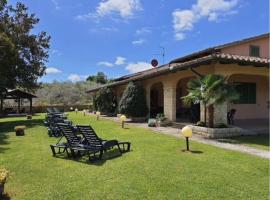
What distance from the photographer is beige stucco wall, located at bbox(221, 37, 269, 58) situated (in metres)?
17.2

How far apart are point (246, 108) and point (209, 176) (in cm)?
1220

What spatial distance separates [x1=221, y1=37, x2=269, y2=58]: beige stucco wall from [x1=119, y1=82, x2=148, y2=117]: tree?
6406 mm

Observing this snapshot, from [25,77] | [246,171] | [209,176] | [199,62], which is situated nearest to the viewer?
[209,176]

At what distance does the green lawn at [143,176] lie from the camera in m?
5.58

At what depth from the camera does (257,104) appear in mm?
18078

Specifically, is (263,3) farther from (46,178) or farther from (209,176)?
(46,178)

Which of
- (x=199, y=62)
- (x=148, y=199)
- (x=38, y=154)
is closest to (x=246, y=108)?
(x=199, y=62)

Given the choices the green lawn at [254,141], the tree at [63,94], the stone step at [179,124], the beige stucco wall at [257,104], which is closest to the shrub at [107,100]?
the stone step at [179,124]

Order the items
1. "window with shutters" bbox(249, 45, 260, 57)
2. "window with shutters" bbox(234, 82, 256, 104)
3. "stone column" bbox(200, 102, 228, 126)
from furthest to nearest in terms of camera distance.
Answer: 1. "window with shutters" bbox(249, 45, 260, 57)
2. "window with shutters" bbox(234, 82, 256, 104)
3. "stone column" bbox(200, 102, 228, 126)

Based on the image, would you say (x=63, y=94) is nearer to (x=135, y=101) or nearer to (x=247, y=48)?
(x=135, y=101)

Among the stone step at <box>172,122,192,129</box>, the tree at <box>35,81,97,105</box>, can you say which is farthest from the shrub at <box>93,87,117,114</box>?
the tree at <box>35,81,97,105</box>

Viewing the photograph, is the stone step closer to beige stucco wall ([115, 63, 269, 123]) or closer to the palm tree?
beige stucco wall ([115, 63, 269, 123])

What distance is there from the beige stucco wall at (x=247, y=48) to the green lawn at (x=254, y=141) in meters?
6.08

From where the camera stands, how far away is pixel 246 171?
280 inches
